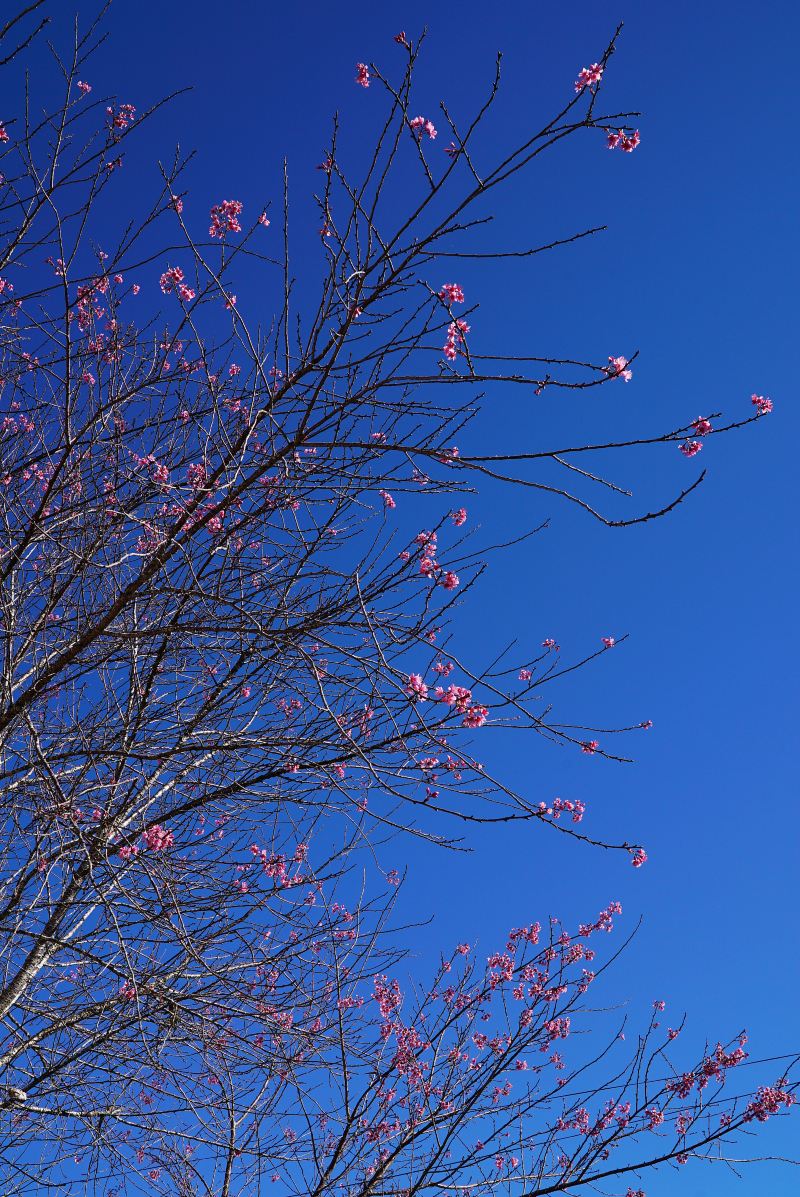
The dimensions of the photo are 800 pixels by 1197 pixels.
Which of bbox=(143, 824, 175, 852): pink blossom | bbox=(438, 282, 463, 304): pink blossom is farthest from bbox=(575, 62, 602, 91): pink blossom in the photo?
bbox=(143, 824, 175, 852): pink blossom

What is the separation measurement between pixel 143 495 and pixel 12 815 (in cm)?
191

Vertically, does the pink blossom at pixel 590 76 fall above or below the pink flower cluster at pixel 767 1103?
above

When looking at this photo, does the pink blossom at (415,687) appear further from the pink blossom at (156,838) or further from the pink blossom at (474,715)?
the pink blossom at (156,838)

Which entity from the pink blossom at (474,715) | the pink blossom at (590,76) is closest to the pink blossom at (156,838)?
the pink blossom at (474,715)

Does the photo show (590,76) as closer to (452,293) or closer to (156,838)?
(452,293)

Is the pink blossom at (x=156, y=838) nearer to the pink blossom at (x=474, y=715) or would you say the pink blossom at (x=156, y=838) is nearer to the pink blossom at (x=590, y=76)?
the pink blossom at (x=474, y=715)

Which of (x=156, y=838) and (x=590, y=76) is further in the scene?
(x=156, y=838)

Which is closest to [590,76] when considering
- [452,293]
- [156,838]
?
[452,293]

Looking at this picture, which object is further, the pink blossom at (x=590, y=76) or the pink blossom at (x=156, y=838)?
the pink blossom at (x=156, y=838)

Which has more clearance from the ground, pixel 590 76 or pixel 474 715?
pixel 590 76

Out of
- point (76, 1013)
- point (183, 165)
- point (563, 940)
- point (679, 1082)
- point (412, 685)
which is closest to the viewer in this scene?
point (412, 685)

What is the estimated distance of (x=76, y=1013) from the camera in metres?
4.67

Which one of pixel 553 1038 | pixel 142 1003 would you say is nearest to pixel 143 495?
pixel 142 1003

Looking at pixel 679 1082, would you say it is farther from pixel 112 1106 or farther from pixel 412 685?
pixel 412 685
